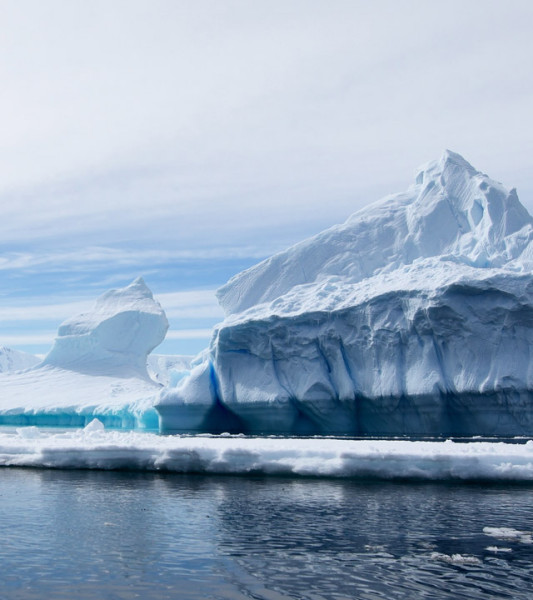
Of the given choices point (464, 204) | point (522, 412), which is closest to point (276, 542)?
point (522, 412)

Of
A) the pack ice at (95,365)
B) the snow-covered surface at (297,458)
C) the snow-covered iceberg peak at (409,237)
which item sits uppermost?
the snow-covered iceberg peak at (409,237)

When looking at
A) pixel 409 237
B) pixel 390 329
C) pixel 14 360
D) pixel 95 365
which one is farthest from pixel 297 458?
pixel 14 360

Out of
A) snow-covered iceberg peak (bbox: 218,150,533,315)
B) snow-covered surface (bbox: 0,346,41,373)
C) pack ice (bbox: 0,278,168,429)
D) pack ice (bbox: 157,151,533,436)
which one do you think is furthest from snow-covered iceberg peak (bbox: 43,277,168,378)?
snow-covered surface (bbox: 0,346,41,373)

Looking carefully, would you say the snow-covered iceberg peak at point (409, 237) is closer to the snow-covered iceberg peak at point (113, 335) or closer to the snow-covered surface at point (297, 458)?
the snow-covered iceberg peak at point (113, 335)

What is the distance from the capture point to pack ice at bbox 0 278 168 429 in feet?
148

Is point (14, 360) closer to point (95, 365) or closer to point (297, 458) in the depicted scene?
point (95, 365)

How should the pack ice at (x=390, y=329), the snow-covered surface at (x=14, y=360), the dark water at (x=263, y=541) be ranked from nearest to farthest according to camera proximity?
the dark water at (x=263, y=541) < the pack ice at (x=390, y=329) < the snow-covered surface at (x=14, y=360)

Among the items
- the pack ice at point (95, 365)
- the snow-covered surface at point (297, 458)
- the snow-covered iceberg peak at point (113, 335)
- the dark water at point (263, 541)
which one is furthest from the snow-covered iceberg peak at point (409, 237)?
the dark water at point (263, 541)

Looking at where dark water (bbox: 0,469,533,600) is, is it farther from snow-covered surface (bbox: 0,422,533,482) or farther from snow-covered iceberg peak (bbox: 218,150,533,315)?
snow-covered iceberg peak (bbox: 218,150,533,315)

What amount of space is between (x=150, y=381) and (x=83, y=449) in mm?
33930

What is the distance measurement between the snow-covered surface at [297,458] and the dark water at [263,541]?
55 centimetres

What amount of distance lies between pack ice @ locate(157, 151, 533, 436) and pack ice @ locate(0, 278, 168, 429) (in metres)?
12.8

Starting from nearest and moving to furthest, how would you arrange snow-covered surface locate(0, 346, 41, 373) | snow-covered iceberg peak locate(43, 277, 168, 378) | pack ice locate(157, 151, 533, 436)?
pack ice locate(157, 151, 533, 436) → snow-covered iceberg peak locate(43, 277, 168, 378) → snow-covered surface locate(0, 346, 41, 373)

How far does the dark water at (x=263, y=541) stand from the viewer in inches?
274
